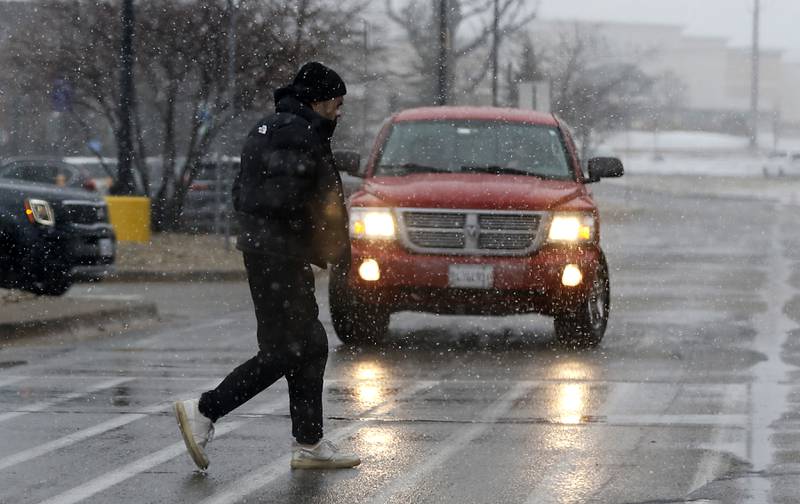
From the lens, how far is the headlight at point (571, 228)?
1208 centimetres

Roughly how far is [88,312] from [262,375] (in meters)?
6.93

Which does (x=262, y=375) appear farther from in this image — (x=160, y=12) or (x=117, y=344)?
(x=160, y=12)

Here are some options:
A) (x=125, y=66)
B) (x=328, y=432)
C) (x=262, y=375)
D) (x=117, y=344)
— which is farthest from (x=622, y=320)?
(x=125, y=66)

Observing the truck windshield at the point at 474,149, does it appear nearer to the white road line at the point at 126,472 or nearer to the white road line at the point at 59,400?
the white road line at the point at 59,400

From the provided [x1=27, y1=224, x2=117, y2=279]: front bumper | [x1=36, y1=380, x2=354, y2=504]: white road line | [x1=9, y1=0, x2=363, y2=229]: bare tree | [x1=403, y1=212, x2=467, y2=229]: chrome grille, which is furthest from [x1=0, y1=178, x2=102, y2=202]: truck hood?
[x1=9, y1=0, x2=363, y2=229]: bare tree

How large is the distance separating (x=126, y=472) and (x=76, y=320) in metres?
6.60

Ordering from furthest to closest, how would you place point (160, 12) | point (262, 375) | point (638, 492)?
point (160, 12) < point (262, 375) < point (638, 492)

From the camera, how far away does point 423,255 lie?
12.1 metres

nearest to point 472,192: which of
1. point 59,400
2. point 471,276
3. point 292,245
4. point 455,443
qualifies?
point 471,276

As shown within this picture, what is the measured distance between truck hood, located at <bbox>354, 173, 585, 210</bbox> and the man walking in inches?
193

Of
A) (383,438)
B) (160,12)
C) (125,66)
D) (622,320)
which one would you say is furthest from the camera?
(160,12)

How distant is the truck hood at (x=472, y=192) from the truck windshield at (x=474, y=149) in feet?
0.84

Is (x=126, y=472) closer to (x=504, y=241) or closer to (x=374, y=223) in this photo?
(x=374, y=223)

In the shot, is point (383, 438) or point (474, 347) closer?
point (383, 438)
